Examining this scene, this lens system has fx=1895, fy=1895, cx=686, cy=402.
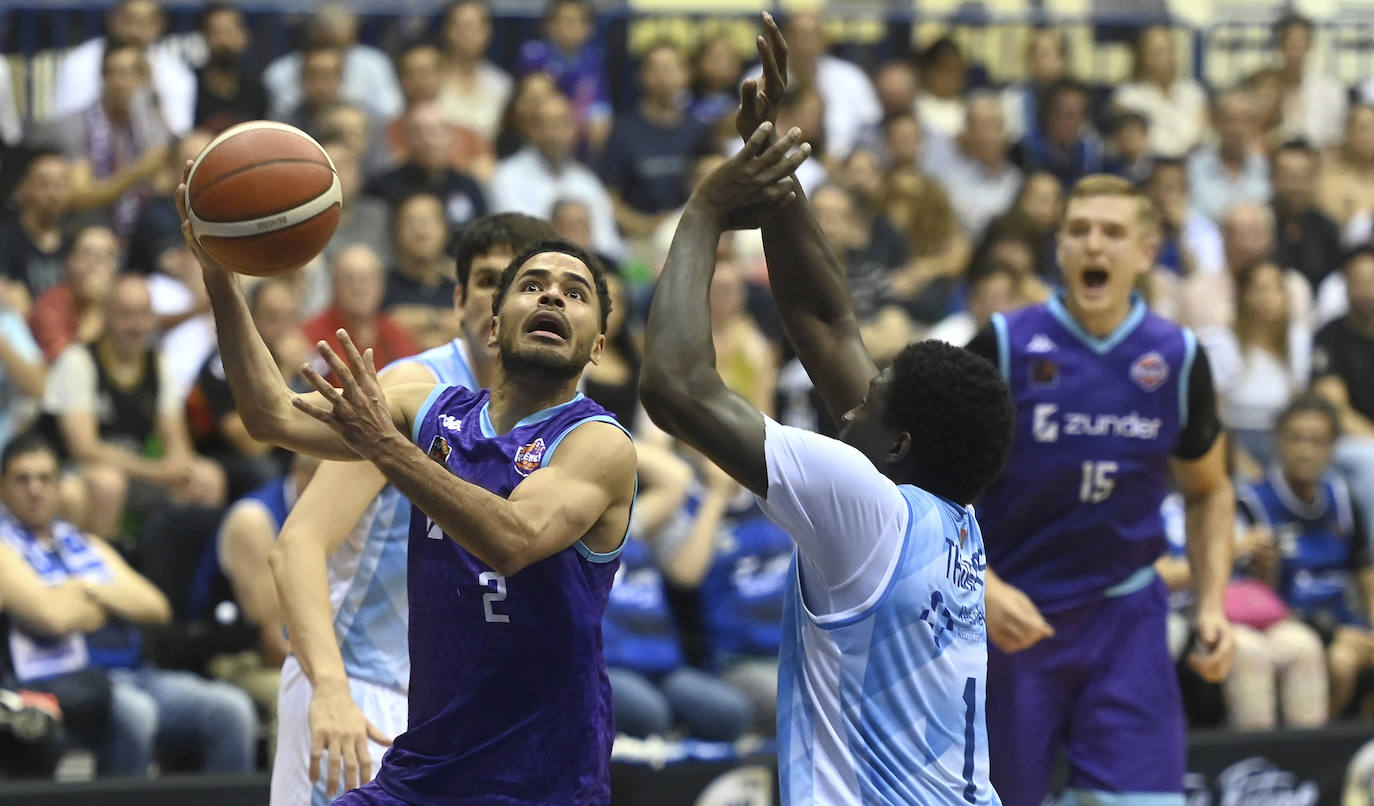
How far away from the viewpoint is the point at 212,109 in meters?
11.5

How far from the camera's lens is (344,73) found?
482 inches

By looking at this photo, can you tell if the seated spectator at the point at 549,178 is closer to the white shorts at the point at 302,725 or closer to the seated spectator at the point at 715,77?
the seated spectator at the point at 715,77

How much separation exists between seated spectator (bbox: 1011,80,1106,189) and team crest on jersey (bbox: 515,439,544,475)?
32.4 ft

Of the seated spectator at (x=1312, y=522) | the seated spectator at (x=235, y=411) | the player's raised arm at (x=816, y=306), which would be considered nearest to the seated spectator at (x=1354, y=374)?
the seated spectator at (x=1312, y=522)

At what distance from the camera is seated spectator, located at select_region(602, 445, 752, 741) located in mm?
9141

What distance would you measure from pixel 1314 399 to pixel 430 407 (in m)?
7.03

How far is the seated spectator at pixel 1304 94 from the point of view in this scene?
49.1 ft

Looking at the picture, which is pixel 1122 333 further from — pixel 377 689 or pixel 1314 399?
pixel 1314 399

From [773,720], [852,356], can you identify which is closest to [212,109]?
[773,720]

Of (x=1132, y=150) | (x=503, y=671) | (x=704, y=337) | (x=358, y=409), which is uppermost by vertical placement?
(x=1132, y=150)

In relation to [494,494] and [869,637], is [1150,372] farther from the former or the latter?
[494,494]

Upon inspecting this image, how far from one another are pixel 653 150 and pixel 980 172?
8.50 ft

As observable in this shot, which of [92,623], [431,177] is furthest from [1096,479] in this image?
[431,177]

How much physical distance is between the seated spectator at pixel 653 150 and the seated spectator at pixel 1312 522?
4.01 meters
